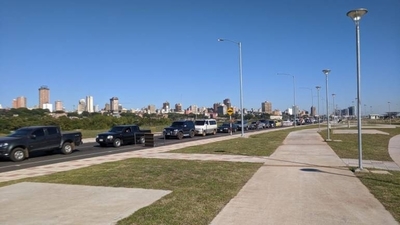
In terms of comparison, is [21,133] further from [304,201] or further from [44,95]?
[44,95]

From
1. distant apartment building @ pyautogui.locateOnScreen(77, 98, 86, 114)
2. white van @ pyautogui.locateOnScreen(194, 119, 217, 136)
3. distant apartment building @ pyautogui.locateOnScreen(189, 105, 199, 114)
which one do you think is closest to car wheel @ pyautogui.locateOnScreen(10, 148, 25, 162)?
white van @ pyautogui.locateOnScreen(194, 119, 217, 136)

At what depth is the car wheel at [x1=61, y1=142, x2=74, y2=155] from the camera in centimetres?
2166

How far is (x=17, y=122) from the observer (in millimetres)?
48688

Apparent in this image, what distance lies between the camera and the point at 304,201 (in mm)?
7574

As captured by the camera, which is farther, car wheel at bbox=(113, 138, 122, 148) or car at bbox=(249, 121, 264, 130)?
car at bbox=(249, 121, 264, 130)

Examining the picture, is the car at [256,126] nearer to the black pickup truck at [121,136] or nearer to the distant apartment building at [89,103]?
the black pickup truck at [121,136]

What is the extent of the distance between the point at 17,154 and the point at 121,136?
371 inches

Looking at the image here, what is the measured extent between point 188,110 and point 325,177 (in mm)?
147662

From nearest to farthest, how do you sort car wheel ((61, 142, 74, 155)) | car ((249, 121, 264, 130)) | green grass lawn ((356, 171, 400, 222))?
green grass lawn ((356, 171, 400, 222)) < car wheel ((61, 142, 74, 155)) < car ((249, 121, 264, 130))

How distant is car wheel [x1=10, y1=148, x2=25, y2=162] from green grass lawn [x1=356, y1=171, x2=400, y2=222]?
16350 mm

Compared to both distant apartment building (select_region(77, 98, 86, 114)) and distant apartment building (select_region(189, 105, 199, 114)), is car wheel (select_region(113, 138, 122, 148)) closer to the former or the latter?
distant apartment building (select_region(189, 105, 199, 114))

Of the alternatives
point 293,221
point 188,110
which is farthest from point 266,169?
point 188,110

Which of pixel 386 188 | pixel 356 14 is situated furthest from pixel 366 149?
pixel 386 188

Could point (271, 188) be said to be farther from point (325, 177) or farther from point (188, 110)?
point (188, 110)
